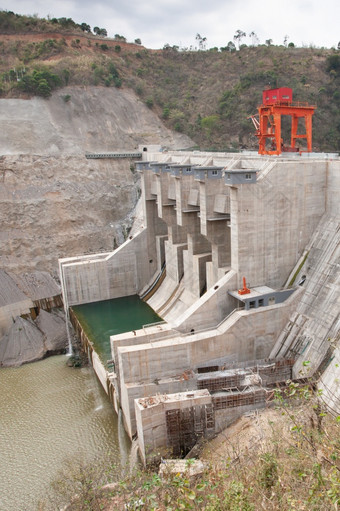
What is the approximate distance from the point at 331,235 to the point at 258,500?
53.3 feet

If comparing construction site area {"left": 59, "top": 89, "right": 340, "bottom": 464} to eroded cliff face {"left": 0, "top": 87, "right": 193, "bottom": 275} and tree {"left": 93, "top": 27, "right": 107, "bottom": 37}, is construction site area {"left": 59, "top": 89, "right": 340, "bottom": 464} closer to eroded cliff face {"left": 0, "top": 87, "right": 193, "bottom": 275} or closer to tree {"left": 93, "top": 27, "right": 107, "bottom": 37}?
eroded cliff face {"left": 0, "top": 87, "right": 193, "bottom": 275}

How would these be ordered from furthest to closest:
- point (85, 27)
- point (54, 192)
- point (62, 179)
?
point (85, 27) < point (62, 179) < point (54, 192)

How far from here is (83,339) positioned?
2644 cm

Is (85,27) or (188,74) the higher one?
(85,27)

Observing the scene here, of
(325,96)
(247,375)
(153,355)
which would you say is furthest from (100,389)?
(325,96)

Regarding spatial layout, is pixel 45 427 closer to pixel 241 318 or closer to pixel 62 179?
pixel 241 318

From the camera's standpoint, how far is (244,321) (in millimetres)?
19875

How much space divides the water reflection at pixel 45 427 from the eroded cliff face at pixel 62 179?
11631 millimetres

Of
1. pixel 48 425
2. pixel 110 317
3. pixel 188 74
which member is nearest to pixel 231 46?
pixel 188 74

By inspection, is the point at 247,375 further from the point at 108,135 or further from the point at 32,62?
A: the point at 32,62

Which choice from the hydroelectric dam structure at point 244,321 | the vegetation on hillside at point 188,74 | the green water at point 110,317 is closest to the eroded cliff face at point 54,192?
the green water at point 110,317

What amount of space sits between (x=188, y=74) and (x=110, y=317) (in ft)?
149

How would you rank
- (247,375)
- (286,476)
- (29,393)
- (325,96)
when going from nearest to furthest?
(286,476), (247,375), (29,393), (325,96)

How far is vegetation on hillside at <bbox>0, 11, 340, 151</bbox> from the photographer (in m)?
50.2
